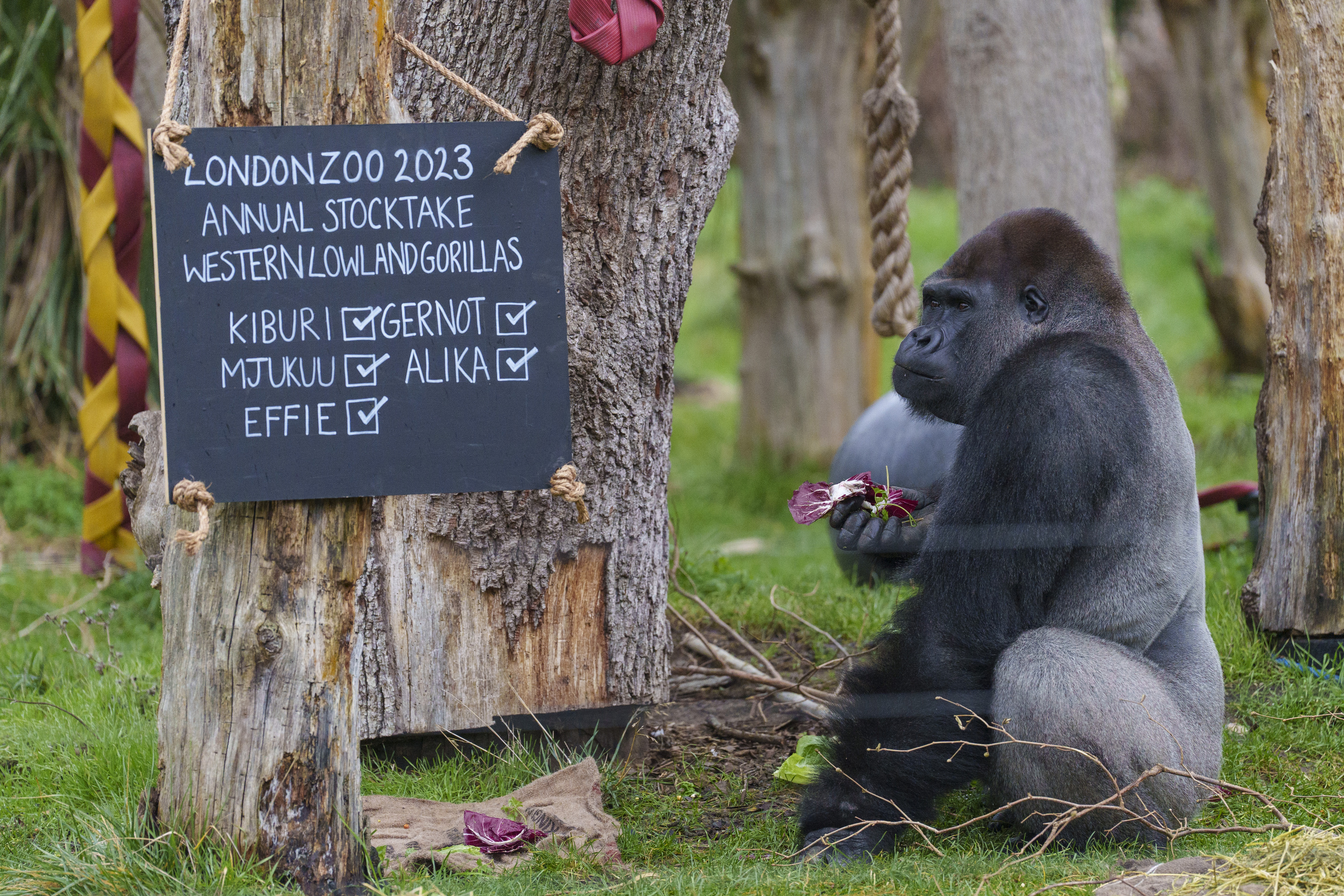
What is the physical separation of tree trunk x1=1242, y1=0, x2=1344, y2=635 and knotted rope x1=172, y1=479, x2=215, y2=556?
2.87 metres

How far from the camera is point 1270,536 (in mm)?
3512

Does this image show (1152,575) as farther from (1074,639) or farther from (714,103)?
(714,103)

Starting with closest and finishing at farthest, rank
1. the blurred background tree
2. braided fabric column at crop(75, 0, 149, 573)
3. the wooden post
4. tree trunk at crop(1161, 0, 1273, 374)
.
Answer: the wooden post → braided fabric column at crop(75, 0, 149, 573) → the blurred background tree → tree trunk at crop(1161, 0, 1273, 374)

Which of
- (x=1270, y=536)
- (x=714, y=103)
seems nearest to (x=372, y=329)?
(x=714, y=103)

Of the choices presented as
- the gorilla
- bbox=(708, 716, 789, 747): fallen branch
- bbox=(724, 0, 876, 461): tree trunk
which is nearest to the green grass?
the gorilla

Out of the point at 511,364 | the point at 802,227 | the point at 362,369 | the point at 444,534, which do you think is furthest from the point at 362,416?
the point at 802,227

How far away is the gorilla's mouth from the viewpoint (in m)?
2.76

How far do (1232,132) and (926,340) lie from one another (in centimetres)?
675

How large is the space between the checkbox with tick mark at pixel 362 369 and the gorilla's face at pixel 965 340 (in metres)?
1.21

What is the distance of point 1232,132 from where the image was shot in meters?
8.39

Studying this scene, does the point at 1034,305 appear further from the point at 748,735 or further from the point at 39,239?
the point at 39,239

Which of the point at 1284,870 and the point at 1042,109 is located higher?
the point at 1042,109

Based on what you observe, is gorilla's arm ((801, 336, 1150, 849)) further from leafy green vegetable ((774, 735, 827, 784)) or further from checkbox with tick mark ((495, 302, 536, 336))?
checkbox with tick mark ((495, 302, 536, 336))

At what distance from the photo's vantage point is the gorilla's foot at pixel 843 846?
96.5 inches
